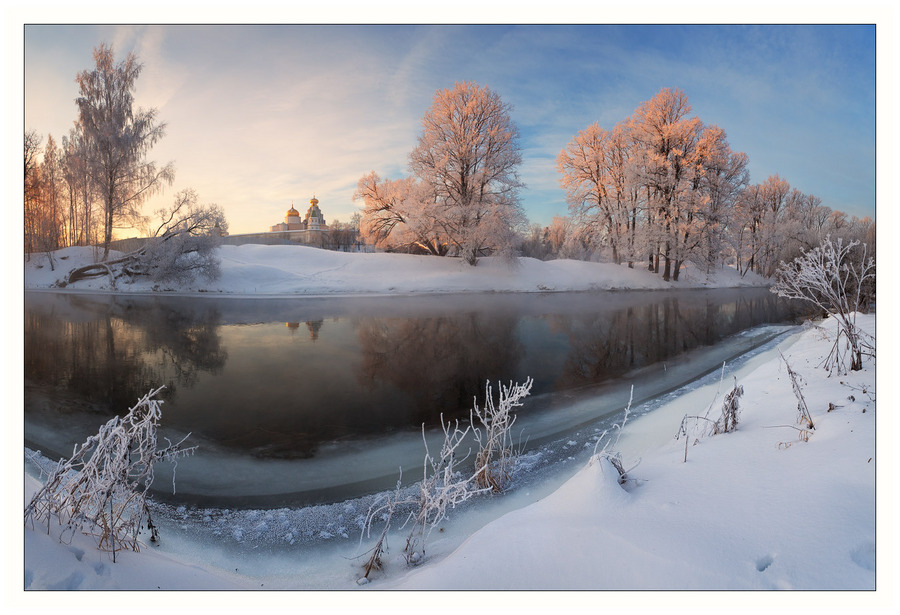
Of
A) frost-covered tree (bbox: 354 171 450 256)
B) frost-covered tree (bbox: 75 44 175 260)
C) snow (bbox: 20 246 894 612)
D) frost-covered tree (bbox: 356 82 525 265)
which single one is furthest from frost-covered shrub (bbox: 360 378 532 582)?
frost-covered tree (bbox: 354 171 450 256)

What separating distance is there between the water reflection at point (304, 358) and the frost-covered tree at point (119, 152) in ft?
8.25

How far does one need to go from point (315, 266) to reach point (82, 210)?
30.3 ft

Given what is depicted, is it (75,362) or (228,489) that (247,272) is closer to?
(75,362)

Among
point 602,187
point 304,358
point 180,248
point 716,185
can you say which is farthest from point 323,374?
point 716,185

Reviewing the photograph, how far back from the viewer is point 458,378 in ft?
18.6

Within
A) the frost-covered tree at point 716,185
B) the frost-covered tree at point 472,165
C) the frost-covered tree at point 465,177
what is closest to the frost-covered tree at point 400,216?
the frost-covered tree at point 465,177

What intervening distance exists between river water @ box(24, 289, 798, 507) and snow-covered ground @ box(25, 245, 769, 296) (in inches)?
166

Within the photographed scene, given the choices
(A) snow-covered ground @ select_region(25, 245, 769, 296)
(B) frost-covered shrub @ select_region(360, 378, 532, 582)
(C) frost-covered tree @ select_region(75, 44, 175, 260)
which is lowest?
(B) frost-covered shrub @ select_region(360, 378, 532, 582)

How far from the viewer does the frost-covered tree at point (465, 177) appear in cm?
1761

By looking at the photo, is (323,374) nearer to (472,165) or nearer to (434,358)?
(434,358)

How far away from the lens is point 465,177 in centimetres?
1831

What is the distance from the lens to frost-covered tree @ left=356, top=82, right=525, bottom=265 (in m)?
17.6

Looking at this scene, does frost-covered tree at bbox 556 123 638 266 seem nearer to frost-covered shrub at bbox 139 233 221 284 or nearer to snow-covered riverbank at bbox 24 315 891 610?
frost-covered shrub at bbox 139 233 221 284
